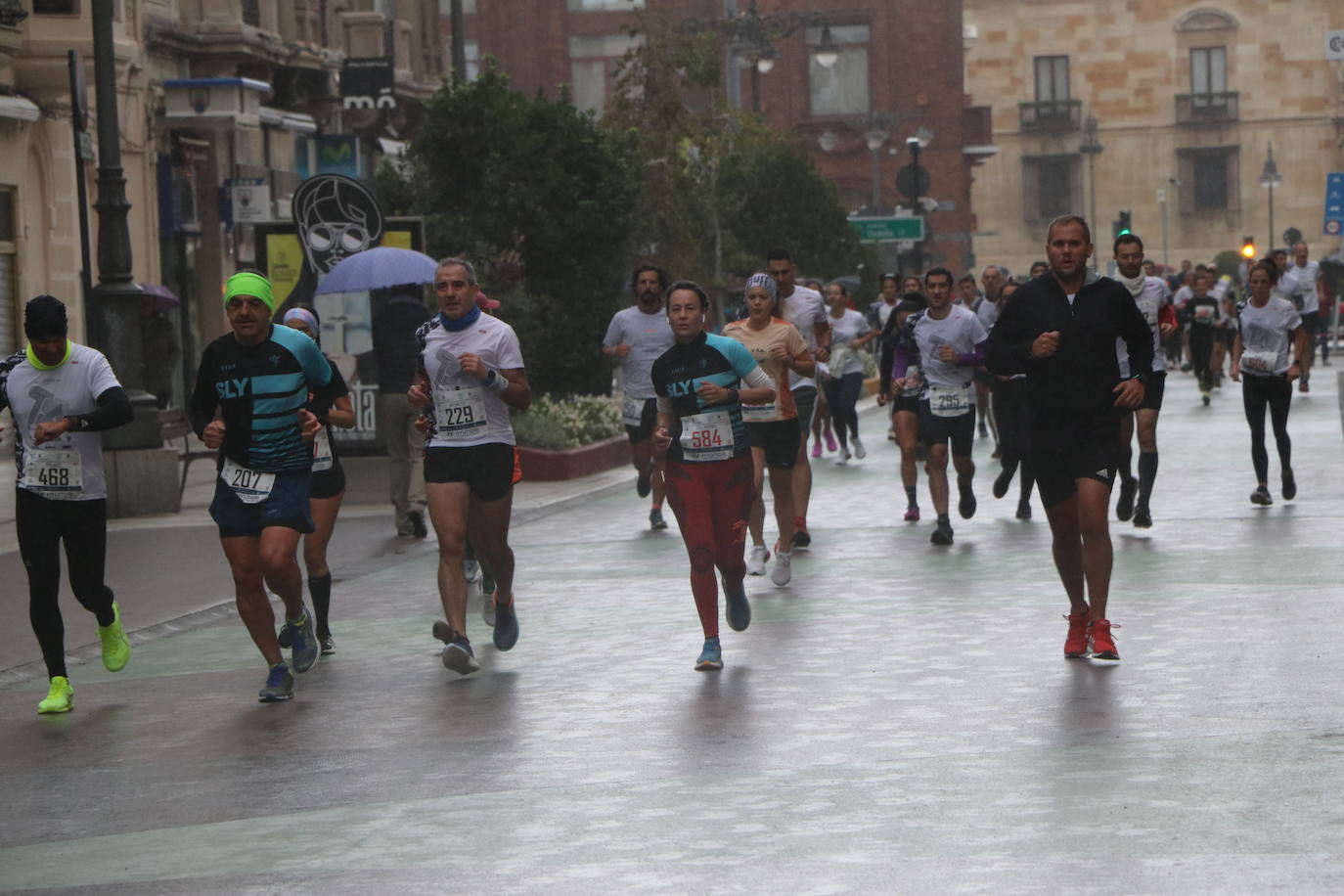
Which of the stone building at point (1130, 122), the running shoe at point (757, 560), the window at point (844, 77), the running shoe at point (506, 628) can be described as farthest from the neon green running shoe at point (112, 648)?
the stone building at point (1130, 122)

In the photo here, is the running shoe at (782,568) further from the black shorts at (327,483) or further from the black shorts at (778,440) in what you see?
the black shorts at (327,483)

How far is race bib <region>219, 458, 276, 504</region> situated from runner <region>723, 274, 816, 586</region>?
4.03 meters

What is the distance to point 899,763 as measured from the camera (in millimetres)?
8188

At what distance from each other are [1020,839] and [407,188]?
21.7 metres

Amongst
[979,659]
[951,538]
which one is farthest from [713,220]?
[979,659]

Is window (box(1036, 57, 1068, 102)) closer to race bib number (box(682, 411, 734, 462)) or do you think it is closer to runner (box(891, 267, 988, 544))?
runner (box(891, 267, 988, 544))

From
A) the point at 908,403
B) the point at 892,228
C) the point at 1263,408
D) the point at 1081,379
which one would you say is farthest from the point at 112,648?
the point at 892,228

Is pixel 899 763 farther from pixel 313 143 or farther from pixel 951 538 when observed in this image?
pixel 313 143

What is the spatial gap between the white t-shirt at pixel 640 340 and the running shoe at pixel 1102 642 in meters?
7.31

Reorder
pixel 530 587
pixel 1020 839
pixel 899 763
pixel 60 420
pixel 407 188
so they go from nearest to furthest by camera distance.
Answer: pixel 1020 839 < pixel 899 763 < pixel 60 420 < pixel 530 587 < pixel 407 188

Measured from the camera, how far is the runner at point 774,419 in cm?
1380

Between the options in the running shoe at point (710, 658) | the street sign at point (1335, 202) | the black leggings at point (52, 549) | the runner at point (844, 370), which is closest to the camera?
the black leggings at point (52, 549)

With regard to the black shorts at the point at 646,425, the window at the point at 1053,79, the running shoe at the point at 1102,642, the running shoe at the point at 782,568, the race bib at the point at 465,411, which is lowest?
the running shoe at the point at 782,568

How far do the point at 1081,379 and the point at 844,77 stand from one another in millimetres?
65832
